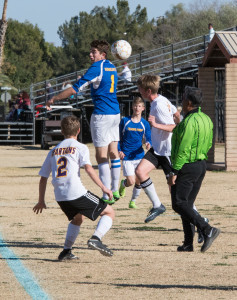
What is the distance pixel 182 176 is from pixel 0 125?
32.3m

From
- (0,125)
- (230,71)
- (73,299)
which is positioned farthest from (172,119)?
(0,125)

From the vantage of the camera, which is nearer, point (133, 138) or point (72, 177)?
point (72, 177)

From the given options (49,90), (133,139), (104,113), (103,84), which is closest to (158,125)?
(103,84)

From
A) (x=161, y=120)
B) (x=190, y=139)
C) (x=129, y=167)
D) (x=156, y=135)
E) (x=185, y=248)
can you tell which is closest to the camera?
(x=190, y=139)

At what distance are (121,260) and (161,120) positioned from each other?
2.86m

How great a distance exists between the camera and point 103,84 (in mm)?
10805

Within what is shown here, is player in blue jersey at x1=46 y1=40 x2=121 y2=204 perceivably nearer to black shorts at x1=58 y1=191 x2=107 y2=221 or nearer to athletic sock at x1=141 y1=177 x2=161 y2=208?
athletic sock at x1=141 y1=177 x2=161 y2=208

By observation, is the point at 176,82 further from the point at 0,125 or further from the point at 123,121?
the point at 123,121

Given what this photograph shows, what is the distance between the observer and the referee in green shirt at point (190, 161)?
27.2 ft

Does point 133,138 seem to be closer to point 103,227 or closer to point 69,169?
point 103,227

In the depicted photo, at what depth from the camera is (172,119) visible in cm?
1051

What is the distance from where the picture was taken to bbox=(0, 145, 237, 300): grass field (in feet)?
21.4

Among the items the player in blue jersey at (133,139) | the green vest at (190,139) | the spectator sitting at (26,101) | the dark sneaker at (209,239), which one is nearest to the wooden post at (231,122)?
the player in blue jersey at (133,139)

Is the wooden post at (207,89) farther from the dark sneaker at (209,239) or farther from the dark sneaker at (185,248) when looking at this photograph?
the dark sneaker at (209,239)
